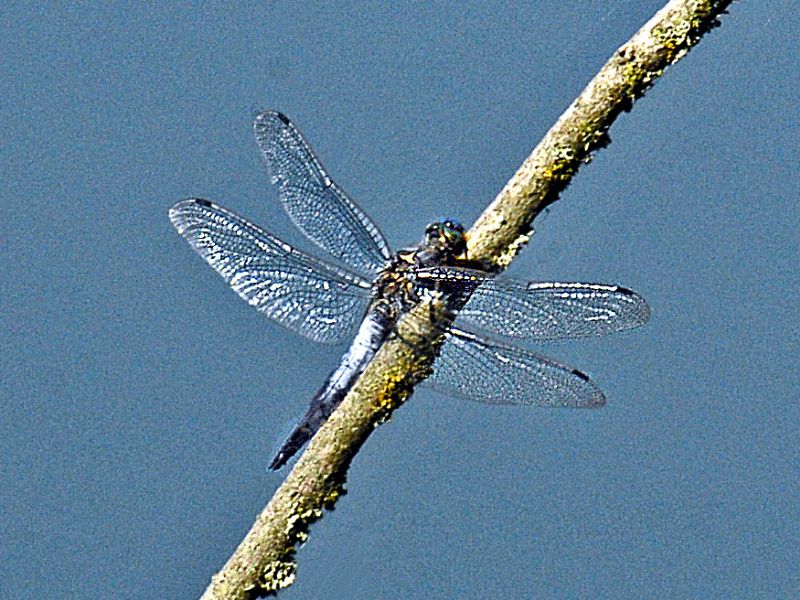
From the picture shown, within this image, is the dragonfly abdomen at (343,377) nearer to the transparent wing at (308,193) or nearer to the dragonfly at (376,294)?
the dragonfly at (376,294)

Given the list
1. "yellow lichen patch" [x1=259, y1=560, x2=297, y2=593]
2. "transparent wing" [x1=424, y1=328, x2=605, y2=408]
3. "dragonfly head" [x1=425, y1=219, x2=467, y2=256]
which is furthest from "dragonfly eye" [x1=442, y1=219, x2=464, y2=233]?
"yellow lichen patch" [x1=259, y1=560, x2=297, y2=593]

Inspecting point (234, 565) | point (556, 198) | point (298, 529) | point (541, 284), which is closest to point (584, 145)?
point (556, 198)

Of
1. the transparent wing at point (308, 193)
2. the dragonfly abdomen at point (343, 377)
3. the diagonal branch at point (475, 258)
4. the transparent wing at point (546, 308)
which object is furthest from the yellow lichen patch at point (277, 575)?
the transparent wing at point (308, 193)

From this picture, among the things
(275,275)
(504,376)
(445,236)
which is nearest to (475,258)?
(445,236)

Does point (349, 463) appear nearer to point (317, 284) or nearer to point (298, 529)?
point (298, 529)

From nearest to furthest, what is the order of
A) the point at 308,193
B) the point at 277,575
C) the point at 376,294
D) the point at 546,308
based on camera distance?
the point at 277,575, the point at 546,308, the point at 376,294, the point at 308,193

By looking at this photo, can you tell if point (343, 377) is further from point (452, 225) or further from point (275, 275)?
point (452, 225)

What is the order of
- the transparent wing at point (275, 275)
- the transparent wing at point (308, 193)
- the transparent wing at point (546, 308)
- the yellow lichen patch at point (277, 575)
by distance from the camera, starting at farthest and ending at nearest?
the transparent wing at point (308, 193) → the transparent wing at point (275, 275) → the transparent wing at point (546, 308) → the yellow lichen patch at point (277, 575)
